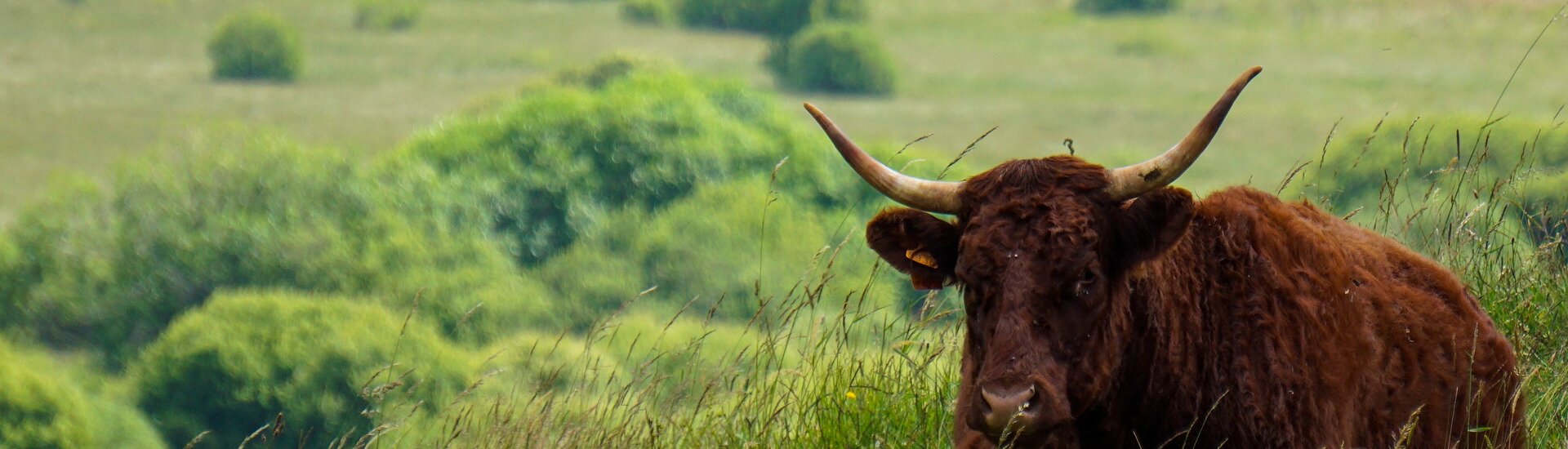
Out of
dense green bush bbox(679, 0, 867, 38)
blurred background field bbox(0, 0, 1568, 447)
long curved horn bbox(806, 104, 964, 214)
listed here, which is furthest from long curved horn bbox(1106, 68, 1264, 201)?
dense green bush bbox(679, 0, 867, 38)

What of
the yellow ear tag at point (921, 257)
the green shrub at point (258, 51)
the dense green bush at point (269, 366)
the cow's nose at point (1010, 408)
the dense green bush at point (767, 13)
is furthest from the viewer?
the dense green bush at point (767, 13)

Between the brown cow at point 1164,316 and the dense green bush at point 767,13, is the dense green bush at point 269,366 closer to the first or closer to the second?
the brown cow at point 1164,316

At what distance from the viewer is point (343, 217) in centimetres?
6975

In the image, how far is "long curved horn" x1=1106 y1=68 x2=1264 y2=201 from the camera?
3.92m

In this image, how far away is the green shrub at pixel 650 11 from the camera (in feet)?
415

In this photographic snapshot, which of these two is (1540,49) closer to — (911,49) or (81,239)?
(911,49)

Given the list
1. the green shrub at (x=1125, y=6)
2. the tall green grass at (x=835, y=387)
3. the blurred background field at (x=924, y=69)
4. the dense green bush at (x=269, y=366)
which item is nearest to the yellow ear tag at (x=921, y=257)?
the tall green grass at (x=835, y=387)

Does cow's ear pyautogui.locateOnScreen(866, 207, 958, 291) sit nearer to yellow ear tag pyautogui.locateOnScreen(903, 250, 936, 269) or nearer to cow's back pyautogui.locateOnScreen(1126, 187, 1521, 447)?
yellow ear tag pyautogui.locateOnScreen(903, 250, 936, 269)

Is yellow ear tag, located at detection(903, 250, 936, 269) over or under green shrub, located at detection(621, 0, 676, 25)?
over


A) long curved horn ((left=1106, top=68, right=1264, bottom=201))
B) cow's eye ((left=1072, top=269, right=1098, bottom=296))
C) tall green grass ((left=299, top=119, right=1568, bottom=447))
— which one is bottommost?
tall green grass ((left=299, top=119, right=1568, bottom=447))

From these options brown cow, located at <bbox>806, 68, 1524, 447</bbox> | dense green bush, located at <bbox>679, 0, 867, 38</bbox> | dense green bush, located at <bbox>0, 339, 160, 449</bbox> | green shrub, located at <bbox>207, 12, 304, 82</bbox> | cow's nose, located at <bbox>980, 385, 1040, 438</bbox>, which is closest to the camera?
A: cow's nose, located at <bbox>980, 385, 1040, 438</bbox>

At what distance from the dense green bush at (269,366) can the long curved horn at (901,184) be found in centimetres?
3316

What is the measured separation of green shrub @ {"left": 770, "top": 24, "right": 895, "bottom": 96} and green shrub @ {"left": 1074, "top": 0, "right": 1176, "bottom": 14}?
82.8ft

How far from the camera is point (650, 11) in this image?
418 feet
